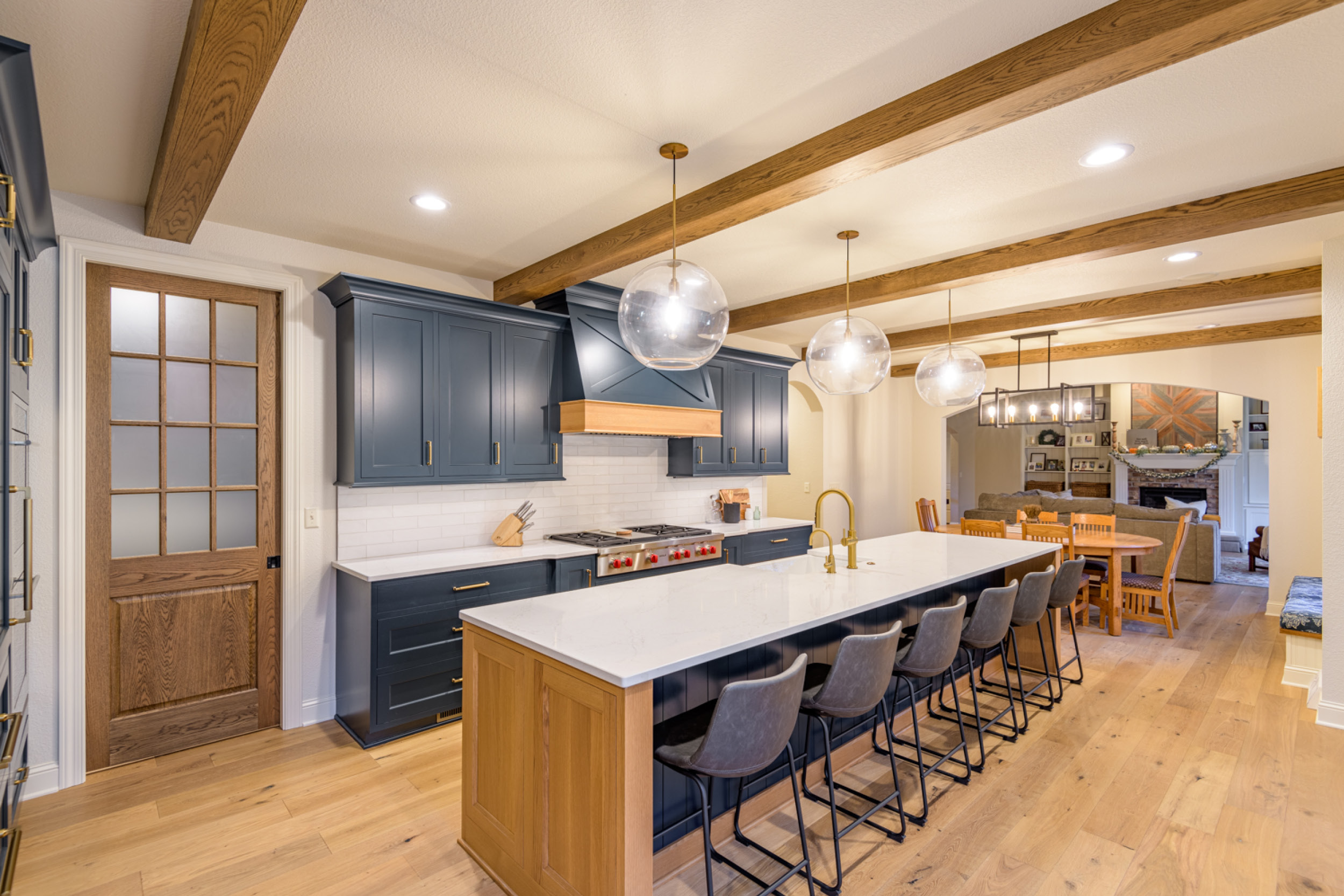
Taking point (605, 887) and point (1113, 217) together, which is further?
point (1113, 217)

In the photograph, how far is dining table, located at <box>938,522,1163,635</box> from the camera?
16.7 feet

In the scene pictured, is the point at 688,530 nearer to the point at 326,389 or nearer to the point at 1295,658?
the point at 326,389

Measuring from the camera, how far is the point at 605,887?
1.71 meters

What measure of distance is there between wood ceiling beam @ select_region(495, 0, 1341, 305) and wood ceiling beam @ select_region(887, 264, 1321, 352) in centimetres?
364

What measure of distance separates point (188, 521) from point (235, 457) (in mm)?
373

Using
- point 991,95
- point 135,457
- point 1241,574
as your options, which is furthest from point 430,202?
point 1241,574

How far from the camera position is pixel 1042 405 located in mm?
6043

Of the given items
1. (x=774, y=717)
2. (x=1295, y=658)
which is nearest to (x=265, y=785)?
(x=774, y=717)

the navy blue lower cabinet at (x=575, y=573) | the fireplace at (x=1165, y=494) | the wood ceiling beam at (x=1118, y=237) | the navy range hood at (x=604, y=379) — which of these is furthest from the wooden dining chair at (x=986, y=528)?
the fireplace at (x=1165, y=494)

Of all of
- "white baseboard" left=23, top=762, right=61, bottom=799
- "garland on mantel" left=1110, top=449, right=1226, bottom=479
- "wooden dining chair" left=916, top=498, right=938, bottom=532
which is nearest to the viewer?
"white baseboard" left=23, top=762, right=61, bottom=799

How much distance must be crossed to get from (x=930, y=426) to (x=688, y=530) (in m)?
4.91

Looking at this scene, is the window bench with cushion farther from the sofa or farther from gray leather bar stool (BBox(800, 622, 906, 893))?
gray leather bar stool (BBox(800, 622, 906, 893))

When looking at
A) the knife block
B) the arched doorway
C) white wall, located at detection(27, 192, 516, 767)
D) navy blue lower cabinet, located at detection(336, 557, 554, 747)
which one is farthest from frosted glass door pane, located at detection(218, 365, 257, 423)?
the arched doorway

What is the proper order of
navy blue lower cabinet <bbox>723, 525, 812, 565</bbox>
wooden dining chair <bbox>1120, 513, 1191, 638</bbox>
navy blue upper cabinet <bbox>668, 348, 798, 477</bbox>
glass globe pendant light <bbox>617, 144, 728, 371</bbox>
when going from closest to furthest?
1. glass globe pendant light <bbox>617, 144, 728, 371</bbox>
2. navy blue lower cabinet <bbox>723, 525, 812, 565</bbox>
3. wooden dining chair <bbox>1120, 513, 1191, 638</bbox>
4. navy blue upper cabinet <bbox>668, 348, 798, 477</bbox>
